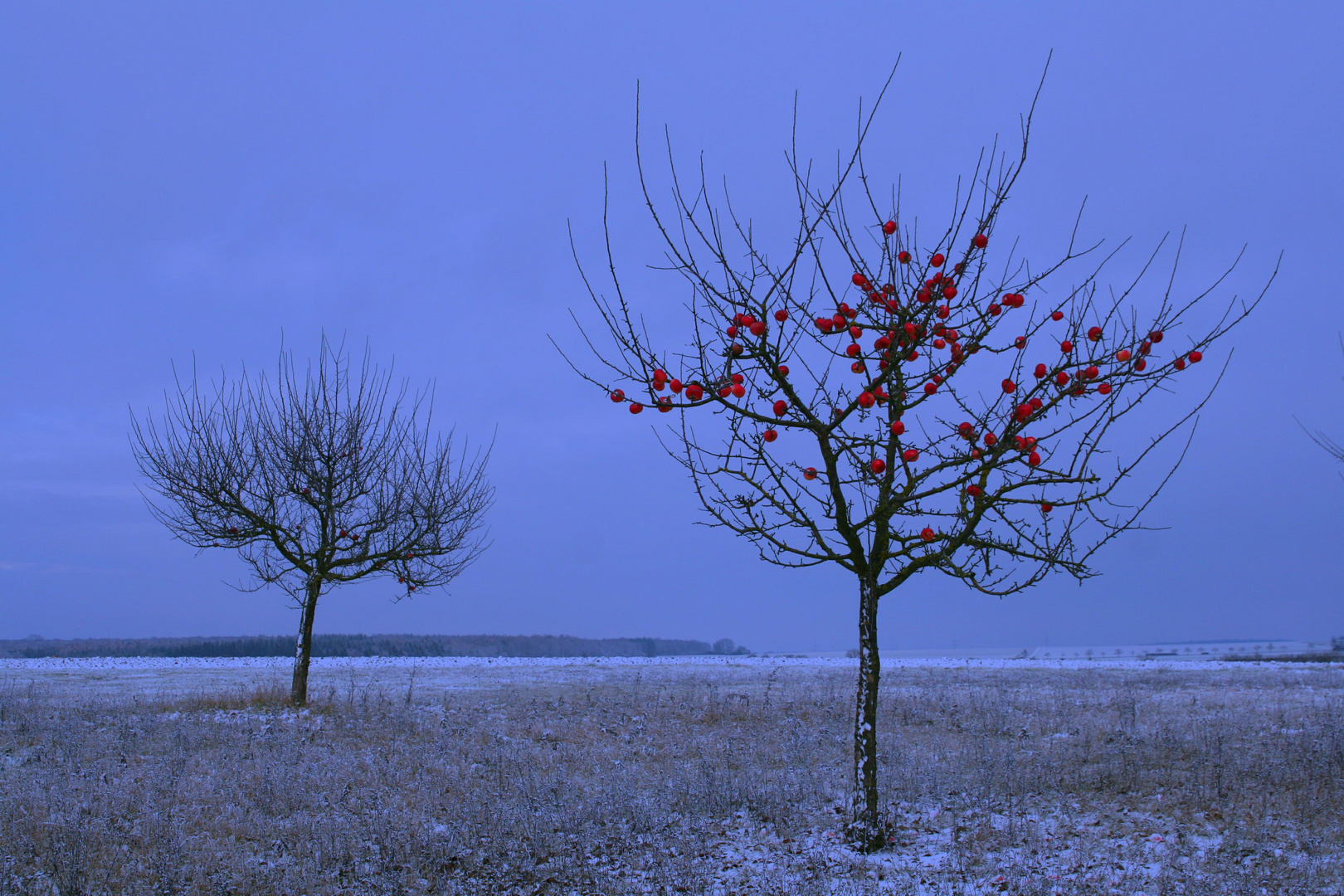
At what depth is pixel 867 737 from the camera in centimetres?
631

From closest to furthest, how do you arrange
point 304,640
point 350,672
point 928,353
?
point 928,353 < point 304,640 < point 350,672

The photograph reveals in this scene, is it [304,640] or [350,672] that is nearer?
[304,640]

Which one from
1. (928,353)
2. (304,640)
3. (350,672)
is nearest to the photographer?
(928,353)

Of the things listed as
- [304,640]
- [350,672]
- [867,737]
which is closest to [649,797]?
[867,737]

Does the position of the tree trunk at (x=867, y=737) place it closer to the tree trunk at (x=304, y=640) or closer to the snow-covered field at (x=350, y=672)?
the tree trunk at (x=304, y=640)

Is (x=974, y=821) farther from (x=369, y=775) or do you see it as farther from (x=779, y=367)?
(x=369, y=775)

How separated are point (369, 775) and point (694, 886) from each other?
5254mm

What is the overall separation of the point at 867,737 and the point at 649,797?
3.06 m

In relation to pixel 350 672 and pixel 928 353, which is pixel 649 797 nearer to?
pixel 928 353

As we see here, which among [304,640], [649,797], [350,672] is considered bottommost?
[350,672]

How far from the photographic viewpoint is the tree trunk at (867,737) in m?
6.26

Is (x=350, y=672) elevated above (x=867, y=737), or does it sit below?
below

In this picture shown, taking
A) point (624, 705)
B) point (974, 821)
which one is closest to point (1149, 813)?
point (974, 821)

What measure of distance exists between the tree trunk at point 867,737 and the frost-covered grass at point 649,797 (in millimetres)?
214
